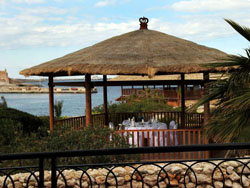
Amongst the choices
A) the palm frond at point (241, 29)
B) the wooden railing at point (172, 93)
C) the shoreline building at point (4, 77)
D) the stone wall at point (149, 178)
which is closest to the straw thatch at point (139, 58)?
the palm frond at point (241, 29)

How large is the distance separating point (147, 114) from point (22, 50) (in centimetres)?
1631

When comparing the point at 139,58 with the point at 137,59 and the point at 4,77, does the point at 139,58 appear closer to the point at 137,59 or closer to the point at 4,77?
the point at 137,59

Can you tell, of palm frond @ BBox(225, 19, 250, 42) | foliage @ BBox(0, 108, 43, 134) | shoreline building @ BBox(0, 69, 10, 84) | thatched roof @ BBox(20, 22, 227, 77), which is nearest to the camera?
palm frond @ BBox(225, 19, 250, 42)

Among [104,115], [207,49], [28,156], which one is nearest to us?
[28,156]

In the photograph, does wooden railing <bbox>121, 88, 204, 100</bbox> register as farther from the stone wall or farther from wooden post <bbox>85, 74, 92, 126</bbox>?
the stone wall

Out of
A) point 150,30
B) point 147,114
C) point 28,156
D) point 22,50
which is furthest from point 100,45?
point 22,50

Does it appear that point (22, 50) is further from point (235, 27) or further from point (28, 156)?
point (28, 156)

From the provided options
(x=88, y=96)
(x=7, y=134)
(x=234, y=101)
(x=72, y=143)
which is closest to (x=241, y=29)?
(x=234, y=101)

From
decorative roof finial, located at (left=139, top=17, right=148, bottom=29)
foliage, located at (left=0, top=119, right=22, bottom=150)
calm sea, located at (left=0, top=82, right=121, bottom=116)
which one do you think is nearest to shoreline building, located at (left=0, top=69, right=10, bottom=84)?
calm sea, located at (left=0, top=82, right=121, bottom=116)

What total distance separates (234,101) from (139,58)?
3.39 meters

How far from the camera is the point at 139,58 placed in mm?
7863

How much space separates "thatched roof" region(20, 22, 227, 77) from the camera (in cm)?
736

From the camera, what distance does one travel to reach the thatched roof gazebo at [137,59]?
7363mm

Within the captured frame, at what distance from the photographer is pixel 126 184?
532cm
